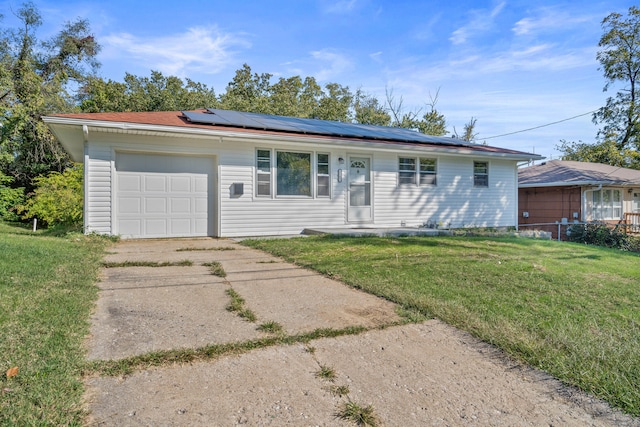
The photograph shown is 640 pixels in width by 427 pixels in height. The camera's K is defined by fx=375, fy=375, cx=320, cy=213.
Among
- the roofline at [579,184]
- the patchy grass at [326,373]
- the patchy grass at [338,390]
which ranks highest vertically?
the roofline at [579,184]

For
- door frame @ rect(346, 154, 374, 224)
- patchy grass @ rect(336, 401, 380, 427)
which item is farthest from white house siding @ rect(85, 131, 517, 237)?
patchy grass @ rect(336, 401, 380, 427)

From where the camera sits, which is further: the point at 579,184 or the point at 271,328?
the point at 579,184

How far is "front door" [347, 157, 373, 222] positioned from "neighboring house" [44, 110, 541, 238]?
0.10 ft

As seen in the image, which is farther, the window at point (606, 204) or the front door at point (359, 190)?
the window at point (606, 204)

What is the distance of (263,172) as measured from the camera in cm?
991

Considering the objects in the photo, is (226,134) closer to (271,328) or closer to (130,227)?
(130,227)

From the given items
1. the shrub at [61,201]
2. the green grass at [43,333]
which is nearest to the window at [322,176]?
the green grass at [43,333]

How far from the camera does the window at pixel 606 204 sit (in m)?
18.1

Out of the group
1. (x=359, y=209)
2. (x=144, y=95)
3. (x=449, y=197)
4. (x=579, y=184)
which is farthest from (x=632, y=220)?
(x=144, y=95)

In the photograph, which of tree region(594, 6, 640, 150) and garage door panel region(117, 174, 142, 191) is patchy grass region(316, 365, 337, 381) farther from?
tree region(594, 6, 640, 150)

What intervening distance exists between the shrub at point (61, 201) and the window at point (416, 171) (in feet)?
32.0

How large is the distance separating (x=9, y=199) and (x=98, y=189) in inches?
471

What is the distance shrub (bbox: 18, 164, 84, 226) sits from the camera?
458 inches

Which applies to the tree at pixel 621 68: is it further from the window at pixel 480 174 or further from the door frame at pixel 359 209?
the door frame at pixel 359 209
